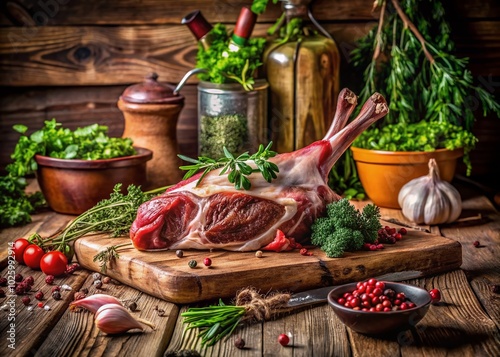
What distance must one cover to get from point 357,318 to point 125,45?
3.20 meters

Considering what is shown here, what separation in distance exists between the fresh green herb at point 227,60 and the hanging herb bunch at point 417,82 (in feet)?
2.38

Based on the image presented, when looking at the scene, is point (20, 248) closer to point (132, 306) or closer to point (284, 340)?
point (132, 306)

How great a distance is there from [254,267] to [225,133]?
1.64 m

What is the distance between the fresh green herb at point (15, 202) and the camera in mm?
4125

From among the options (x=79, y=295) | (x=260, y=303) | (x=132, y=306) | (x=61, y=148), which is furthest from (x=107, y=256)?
(x=61, y=148)

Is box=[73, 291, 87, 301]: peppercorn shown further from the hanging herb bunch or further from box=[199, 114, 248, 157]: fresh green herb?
the hanging herb bunch

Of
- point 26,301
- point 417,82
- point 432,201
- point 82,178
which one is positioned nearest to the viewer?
point 26,301

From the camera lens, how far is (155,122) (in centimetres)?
456

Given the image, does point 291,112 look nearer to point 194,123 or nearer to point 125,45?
point 194,123

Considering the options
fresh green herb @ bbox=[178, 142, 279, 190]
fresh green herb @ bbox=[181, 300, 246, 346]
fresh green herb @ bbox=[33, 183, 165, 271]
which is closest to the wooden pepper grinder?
fresh green herb @ bbox=[33, 183, 165, 271]

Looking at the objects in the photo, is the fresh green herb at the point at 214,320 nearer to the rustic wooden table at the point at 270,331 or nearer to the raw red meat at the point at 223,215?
the rustic wooden table at the point at 270,331

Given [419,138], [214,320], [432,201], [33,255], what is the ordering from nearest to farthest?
[214,320], [33,255], [432,201], [419,138]

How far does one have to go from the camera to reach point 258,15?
4.86 metres

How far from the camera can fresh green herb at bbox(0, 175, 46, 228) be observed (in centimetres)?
412
